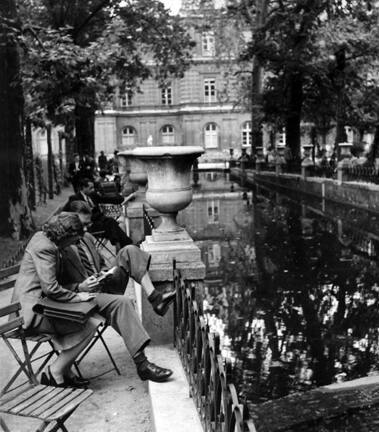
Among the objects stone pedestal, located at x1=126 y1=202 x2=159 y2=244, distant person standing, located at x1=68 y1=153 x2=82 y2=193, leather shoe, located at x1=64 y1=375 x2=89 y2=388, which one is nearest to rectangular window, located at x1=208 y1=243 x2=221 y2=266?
stone pedestal, located at x1=126 y1=202 x2=159 y2=244

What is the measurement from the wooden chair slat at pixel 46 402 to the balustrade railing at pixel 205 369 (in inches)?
32.6

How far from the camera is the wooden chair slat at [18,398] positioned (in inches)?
151

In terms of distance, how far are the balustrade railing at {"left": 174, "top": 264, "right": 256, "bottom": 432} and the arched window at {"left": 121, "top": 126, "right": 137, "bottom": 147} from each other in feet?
184

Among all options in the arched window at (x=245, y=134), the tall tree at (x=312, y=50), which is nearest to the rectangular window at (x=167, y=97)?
the arched window at (x=245, y=134)

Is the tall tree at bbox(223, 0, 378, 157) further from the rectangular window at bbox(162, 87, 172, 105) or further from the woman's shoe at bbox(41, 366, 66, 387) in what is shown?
the rectangular window at bbox(162, 87, 172, 105)

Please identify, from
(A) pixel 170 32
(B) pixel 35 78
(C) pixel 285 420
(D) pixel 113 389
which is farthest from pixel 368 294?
(A) pixel 170 32

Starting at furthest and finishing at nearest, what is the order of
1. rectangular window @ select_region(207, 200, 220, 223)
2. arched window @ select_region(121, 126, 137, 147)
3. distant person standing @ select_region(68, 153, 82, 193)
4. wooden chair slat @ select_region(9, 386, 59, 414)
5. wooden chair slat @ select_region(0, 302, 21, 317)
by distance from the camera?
arched window @ select_region(121, 126, 137, 147) < rectangular window @ select_region(207, 200, 220, 223) < distant person standing @ select_region(68, 153, 82, 193) < wooden chair slat @ select_region(0, 302, 21, 317) < wooden chair slat @ select_region(9, 386, 59, 414)

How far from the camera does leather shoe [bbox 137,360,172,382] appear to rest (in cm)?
479

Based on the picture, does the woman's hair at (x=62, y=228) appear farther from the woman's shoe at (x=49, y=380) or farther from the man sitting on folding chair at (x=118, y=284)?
the woman's shoe at (x=49, y=380)

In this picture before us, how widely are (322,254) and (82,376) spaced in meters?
8.15

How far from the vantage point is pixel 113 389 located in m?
5.26

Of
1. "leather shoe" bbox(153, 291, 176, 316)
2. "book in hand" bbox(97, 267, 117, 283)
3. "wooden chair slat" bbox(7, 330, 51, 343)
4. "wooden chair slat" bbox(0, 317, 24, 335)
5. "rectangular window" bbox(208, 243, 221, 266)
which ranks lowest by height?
"rectangular window" bbox(208, 243, 221, 266)

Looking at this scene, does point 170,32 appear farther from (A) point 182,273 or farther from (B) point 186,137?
(B) point 186,137

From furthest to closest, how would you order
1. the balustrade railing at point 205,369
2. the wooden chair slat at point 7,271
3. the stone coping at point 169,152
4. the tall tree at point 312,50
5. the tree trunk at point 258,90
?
1. the tree trunk at point 258,90
2. the tall tree at point 312,50
3. the stone coping at point 169,152
4. the wooden chair slat at point 7,271
5. the balustrade railing at point 205,369
